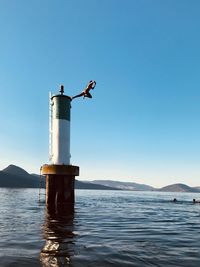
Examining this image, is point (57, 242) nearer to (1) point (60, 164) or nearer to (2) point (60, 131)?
(1) point (60, 164)

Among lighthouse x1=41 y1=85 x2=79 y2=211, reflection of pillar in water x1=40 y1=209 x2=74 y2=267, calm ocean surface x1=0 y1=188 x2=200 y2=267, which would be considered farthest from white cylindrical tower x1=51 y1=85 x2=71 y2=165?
calm ocean surface x1=0 y1=188 x2=200 y2=267

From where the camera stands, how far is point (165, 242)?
1450 cm

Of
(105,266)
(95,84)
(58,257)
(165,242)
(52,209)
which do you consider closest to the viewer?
(105,266)

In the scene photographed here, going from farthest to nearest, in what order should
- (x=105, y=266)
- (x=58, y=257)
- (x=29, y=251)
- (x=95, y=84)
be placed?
(x=95, y=84), (x=29, y=251), (x=58, y=257), (x=105, y=266)

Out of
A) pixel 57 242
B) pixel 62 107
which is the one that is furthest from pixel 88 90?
pixel 57 242

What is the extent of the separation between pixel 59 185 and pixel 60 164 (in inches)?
63.2

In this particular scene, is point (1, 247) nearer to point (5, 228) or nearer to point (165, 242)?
point (5, 228)

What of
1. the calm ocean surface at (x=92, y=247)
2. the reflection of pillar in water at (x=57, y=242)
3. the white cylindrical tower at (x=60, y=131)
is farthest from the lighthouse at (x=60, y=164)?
the calm ocean surface at (x=92, y=247)

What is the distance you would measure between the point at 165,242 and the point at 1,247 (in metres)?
7.18

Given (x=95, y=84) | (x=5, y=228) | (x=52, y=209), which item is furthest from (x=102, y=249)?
(x=95, y=84)

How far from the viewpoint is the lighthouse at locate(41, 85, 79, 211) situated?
79.5 feet

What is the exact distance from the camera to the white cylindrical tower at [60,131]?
24.8 m

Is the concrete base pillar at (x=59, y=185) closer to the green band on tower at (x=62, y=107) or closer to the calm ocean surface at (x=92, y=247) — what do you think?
the green band on tower at (x=62, y=107)

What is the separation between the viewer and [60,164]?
2448cm
